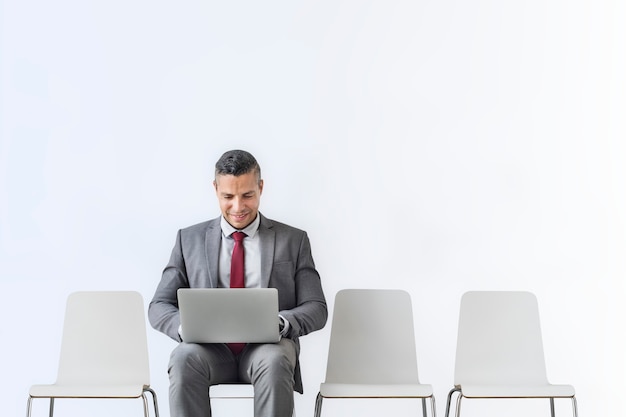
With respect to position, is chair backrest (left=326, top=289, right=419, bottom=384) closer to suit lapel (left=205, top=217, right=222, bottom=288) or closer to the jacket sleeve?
suit lapel (left=205, top=217, right=222, bottom=288)

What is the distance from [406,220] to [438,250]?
8.0 inches

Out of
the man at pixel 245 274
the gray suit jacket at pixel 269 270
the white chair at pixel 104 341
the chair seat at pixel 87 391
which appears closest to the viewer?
the man at pixel 245 274

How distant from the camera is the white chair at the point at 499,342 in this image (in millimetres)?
3545

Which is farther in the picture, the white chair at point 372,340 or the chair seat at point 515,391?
the white chair at point 372,340

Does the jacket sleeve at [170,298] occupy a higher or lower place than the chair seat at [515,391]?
higher

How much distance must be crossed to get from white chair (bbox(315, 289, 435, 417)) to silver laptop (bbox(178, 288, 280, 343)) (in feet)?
2.11

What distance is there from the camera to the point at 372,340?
3578 millimetres

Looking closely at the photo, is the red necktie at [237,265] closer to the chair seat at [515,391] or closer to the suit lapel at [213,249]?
the suit lapel at [213,249]

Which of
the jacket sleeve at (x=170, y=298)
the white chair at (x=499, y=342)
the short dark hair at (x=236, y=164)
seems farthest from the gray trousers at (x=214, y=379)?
the white chair at (x=499, y=342)

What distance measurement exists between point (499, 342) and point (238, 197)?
1.24 m

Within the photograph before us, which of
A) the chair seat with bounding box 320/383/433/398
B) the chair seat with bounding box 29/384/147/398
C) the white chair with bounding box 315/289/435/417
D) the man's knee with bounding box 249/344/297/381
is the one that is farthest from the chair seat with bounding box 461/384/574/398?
the chair seat with bounding box 29/384/147/398

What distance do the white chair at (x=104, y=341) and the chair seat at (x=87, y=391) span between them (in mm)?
185

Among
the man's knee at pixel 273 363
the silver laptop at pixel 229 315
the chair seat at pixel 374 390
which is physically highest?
the silver laptop at pixel 229 315

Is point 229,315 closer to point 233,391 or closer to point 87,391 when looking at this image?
point 233,391
